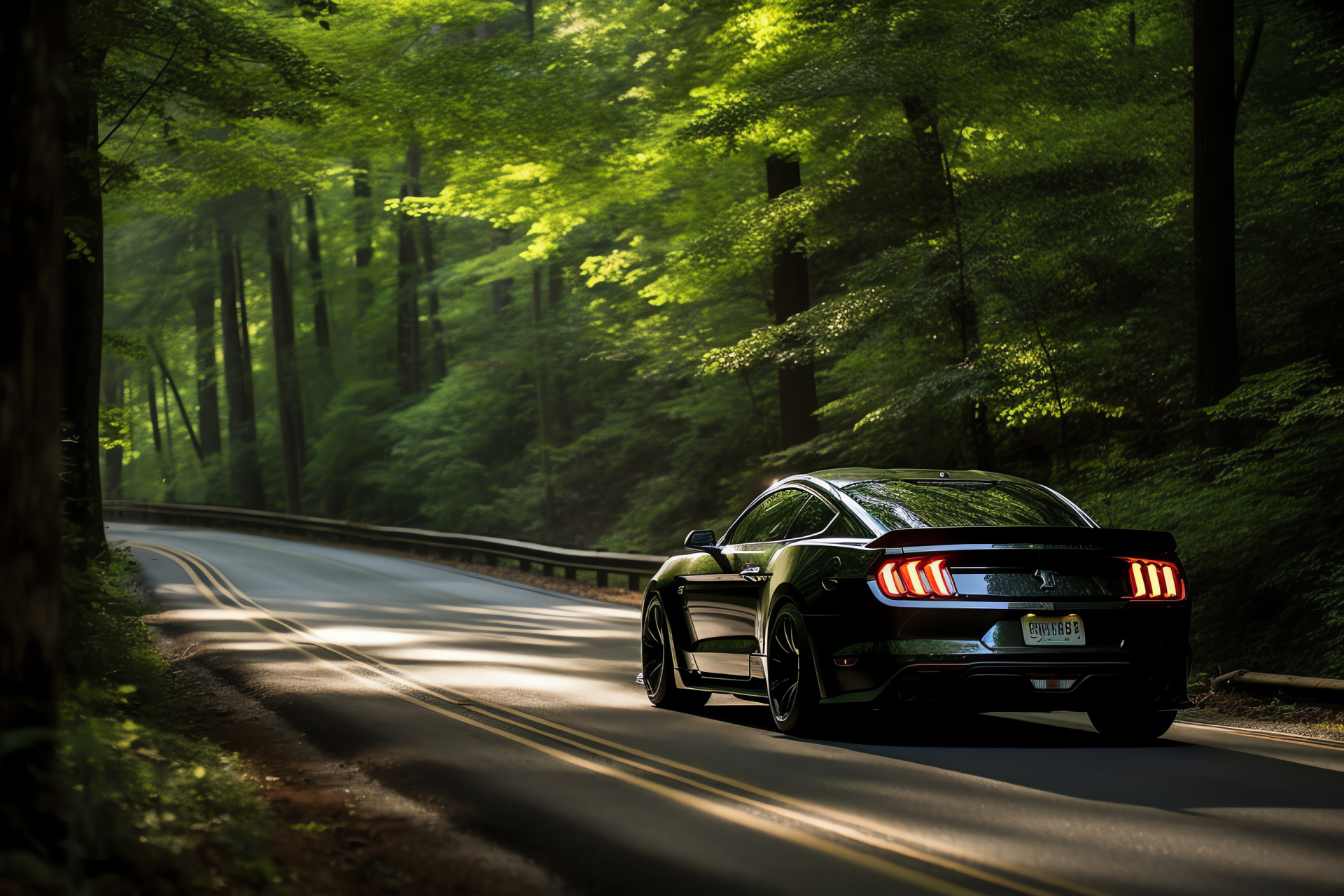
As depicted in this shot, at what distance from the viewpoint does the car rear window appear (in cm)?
831

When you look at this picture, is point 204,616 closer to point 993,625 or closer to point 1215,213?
point 993,625

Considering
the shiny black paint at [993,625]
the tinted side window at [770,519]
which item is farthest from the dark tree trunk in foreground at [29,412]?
the tinted side window at [770,519]

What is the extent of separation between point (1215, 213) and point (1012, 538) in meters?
9.22

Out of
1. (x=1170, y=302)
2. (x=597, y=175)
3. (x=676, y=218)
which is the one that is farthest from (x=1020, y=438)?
(x=597, y=175)

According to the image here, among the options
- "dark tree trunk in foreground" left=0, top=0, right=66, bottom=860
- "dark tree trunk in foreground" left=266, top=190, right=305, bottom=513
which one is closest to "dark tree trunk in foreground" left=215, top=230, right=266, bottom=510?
"dark tree trunk in foreground" left=266, top=190, right=305, bottom=513

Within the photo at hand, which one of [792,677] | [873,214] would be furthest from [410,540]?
[792,677]

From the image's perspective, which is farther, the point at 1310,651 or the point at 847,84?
the point at 847,84

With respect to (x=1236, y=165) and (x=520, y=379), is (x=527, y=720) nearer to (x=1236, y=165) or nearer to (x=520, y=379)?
(x=1236, y=165)

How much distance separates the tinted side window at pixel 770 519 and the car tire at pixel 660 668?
2.95ft

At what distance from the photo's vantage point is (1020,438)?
20.8 meters

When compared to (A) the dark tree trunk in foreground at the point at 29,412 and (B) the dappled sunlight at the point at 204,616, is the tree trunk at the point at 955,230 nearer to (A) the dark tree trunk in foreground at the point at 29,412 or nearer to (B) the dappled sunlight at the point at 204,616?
(B) the dappled sunlight at the point at 204,616

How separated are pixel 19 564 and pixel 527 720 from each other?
17.4 feet

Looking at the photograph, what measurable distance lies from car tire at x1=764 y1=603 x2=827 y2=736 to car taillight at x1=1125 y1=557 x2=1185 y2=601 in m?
1.95

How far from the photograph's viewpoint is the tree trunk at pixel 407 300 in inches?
1853
